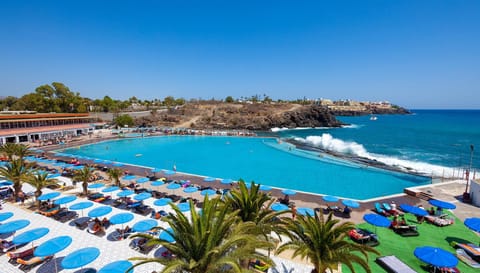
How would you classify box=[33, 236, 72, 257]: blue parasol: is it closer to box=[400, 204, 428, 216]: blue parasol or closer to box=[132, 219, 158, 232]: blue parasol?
box=[132, 219, 158, 232]: blue parasol

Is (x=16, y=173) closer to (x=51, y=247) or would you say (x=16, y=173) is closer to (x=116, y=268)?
(x=51, y=247)

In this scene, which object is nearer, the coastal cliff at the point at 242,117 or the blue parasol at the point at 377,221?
the blue parasol at the point at 377,221

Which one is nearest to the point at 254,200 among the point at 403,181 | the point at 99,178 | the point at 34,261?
the point at 34,261

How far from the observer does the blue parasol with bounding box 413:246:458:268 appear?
7895 millimetres

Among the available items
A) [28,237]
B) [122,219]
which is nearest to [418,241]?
[122,219]

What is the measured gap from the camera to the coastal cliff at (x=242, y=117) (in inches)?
3098

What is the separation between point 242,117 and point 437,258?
7513cm

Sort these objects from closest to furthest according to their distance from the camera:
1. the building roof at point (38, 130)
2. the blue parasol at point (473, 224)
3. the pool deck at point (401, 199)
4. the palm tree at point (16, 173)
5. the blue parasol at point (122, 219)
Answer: the blue parasol at point (473, 224), the blue parasol at point (122, 219), the pool deck at point (401, 199), the palm tree at point (16, 173), the building roof at point (38, 130)

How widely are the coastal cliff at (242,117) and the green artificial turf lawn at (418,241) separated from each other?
2638 inches

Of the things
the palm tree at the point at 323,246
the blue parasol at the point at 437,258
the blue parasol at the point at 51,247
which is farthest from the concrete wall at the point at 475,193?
the blue parasol at the point at 51,247

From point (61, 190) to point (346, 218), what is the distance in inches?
825

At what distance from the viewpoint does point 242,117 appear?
269 ft

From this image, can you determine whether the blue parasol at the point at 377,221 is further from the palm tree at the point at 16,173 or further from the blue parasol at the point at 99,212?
the palm tree at the point at 16,173

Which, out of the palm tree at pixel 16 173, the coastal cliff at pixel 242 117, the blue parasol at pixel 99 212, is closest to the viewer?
the blue parasol at pixel 99 212
